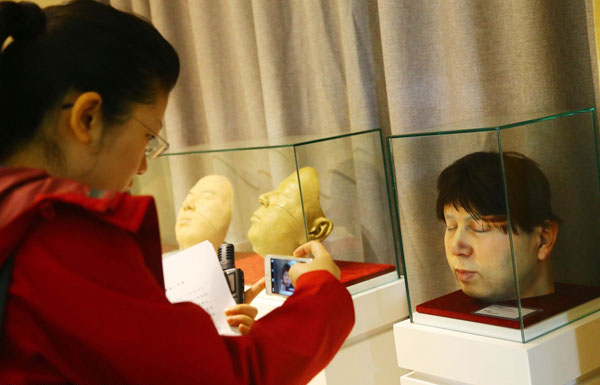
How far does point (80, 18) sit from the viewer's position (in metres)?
0.70

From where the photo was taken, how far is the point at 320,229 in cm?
145

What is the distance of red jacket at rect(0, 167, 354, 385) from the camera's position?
617 mm

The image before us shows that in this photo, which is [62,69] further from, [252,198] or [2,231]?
[252,198]

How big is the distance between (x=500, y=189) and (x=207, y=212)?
2.88ft

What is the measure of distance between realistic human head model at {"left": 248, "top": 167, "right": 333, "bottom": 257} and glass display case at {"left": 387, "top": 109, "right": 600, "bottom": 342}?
10.4 inches

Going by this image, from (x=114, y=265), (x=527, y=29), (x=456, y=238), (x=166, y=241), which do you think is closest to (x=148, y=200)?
(x=114, y=265)

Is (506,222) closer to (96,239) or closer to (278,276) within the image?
(278,276)

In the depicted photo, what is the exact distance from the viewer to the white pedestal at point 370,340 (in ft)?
4.54

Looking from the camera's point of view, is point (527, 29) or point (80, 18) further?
point (527, 29)

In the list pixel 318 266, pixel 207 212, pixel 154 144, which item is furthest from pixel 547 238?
pixel 207 212

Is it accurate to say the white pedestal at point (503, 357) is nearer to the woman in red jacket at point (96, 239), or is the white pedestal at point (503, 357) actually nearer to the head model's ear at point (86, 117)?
the woman in red jacket at point (96, 239)

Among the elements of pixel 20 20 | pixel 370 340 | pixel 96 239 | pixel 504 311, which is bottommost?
pixel 370 340

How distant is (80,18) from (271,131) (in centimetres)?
132

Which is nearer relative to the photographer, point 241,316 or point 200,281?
point 241,316
